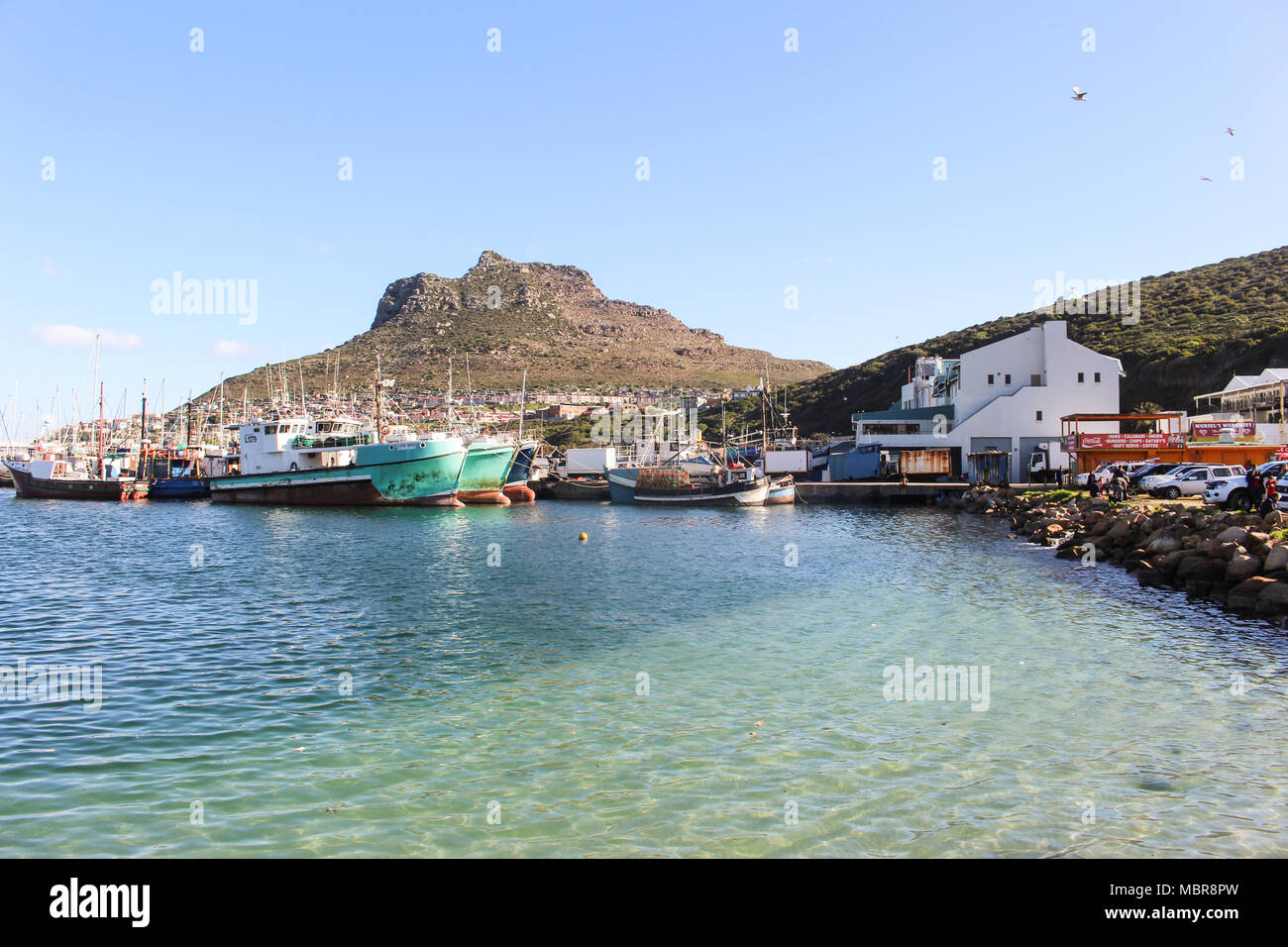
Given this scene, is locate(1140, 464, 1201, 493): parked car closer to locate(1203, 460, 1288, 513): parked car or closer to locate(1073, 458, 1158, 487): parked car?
locate(1073, 458, 1158, 487): parked car

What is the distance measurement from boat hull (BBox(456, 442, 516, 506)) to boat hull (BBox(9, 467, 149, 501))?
33762mm

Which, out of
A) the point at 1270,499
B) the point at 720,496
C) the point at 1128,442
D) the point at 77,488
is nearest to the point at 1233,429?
the point at 1128,442

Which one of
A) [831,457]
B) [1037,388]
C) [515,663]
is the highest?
[1037,388]

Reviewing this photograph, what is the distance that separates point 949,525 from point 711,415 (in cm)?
9320

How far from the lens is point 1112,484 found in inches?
1538

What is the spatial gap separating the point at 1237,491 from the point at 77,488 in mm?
89614

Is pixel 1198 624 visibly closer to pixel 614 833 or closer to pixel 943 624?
pixel 943 624

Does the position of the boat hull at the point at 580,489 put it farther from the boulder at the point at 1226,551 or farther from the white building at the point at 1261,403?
the boulder at the point at 1226,551

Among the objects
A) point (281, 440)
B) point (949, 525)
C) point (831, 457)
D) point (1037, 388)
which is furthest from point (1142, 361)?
point (281, 440)

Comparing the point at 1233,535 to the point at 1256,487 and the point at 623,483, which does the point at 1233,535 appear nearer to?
the point at 1256,487

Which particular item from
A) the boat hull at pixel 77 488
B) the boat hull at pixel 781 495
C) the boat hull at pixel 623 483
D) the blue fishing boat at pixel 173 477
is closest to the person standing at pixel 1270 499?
the boat hull at pixel 781 495

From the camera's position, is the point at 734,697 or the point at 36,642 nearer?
the point at 734,697

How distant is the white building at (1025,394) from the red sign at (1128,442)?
240 inches
